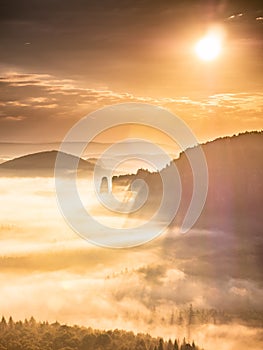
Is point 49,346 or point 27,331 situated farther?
point 27,331

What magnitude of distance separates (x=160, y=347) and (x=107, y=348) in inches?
646

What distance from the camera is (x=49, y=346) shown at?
585 ft

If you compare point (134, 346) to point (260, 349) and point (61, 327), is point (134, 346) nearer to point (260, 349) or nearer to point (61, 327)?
point (61, 327)

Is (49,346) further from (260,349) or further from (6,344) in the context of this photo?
(260,349)

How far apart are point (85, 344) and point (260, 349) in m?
57.1

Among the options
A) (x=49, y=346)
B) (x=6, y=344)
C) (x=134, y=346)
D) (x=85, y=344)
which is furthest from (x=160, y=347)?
(x=6, y=344)

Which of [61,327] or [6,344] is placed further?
[61,327]

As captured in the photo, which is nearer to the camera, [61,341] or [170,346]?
[61,341]

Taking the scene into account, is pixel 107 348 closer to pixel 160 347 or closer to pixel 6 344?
pixel 160 347

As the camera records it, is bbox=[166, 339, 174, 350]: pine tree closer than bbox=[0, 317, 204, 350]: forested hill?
No

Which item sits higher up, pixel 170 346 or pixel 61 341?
pixel 170 346

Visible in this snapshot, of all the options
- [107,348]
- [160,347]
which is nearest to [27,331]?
[107,348]

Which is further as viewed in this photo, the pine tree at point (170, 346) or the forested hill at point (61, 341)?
the pine tree at point (170, 346)

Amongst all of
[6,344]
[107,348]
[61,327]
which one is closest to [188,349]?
[107,348]
